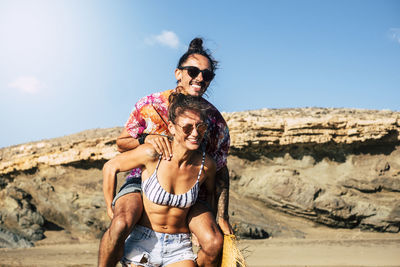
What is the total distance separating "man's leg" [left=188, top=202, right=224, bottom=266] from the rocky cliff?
8162mm

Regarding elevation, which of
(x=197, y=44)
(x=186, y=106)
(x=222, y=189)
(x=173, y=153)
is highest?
(x=197, y=44)

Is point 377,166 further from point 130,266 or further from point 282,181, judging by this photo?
point 130,266

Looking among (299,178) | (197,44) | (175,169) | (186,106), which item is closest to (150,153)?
(175,169)

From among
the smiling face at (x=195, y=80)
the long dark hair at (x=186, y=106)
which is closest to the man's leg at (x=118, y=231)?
the long dark hair at (x=186, y=106)

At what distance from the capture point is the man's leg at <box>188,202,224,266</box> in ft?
10.3

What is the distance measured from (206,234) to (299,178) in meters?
9.51

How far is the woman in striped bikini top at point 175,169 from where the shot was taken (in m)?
3.19

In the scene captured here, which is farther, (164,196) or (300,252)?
(300,252)

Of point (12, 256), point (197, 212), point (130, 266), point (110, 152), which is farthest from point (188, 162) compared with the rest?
point (110, 152)

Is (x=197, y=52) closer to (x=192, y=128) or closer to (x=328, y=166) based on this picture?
(x=192, y=128)

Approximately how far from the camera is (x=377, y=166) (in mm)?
11852

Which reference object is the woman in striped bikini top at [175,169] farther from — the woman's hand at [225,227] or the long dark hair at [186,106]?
the woman's hand at [225,227]

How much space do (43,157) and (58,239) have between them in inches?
140

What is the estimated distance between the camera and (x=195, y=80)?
12.0ft
